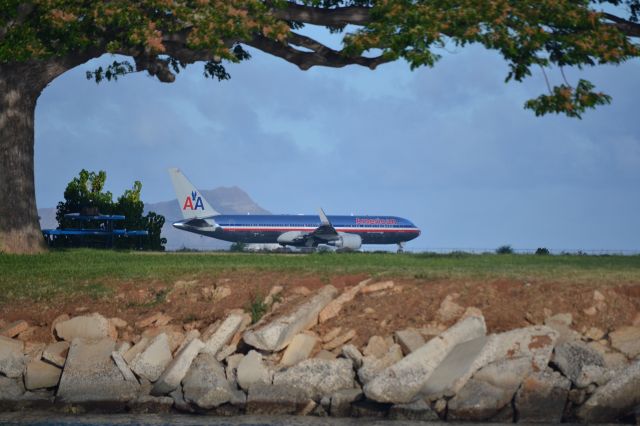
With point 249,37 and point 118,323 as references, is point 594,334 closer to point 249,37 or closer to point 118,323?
point 118,323

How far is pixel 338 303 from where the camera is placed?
2261cm

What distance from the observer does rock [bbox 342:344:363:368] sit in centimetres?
Answer: 2001

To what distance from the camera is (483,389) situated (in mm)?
18844

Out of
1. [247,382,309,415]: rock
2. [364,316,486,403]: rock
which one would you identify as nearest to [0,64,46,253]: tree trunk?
[247,382,309,415]: rock

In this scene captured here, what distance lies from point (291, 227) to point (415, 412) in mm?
58400

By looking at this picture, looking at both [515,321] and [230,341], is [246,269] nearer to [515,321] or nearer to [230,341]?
[230,341]

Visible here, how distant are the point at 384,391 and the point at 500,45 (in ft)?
48.3

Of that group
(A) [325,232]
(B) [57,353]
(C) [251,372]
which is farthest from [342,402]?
(A) [325,232]

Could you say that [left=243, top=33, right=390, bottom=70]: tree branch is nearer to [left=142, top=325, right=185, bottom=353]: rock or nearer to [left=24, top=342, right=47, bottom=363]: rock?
[left=142, top=325, right=185, bottom=353]: rock

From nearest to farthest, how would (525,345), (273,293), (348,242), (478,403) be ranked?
(478,403), (525,345), (273,293), (348,242)

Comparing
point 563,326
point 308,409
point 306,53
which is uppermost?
point 306,53

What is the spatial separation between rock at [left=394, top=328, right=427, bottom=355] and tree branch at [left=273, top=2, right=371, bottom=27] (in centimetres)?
1728

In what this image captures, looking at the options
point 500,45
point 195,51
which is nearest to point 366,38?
point 500,45

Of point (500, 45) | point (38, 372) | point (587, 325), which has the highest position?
point (500, 45)
